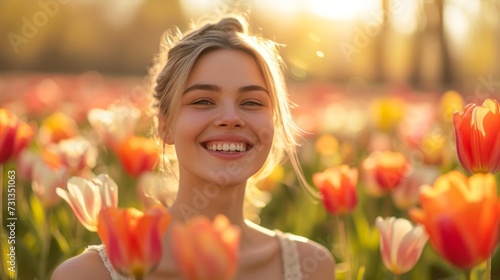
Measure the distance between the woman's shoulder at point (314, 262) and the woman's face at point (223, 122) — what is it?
39 centimetres

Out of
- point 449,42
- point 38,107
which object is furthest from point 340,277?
point 449,42

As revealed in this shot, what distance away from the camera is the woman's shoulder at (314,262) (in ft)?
8.08

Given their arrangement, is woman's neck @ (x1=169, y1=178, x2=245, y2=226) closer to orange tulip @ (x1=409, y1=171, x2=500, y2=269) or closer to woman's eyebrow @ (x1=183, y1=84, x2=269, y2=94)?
woman's eyebrow @ (x1=183, y1=84, x2=269, y2=94)

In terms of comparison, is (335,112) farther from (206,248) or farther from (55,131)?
(206,248)

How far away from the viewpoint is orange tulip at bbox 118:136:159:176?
10.9ft

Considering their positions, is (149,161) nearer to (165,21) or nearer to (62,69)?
(62,69)

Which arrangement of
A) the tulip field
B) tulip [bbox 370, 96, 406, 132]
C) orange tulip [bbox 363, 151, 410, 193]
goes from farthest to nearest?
tulip [bbox 370, 96, 406, 132] → orange tulip [bbox 363, 151, 410, 193] → the tulip field

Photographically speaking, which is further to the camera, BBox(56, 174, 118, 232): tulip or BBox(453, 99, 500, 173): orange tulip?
BBox(56, 174, 118, 232): tulip

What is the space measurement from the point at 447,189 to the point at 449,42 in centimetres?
901

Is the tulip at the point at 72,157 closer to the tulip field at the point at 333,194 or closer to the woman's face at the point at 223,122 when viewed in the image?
the tulip field at the point at 333,194

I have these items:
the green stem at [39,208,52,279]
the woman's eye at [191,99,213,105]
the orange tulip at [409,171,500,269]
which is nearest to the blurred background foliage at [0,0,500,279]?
the green stem at [39,208,52,279]

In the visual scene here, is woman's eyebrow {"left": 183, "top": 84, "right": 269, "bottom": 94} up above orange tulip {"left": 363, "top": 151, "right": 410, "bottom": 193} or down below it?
above

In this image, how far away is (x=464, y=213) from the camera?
129 centimetres

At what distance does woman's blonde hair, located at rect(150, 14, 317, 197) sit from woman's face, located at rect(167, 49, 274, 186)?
0.03 meters
